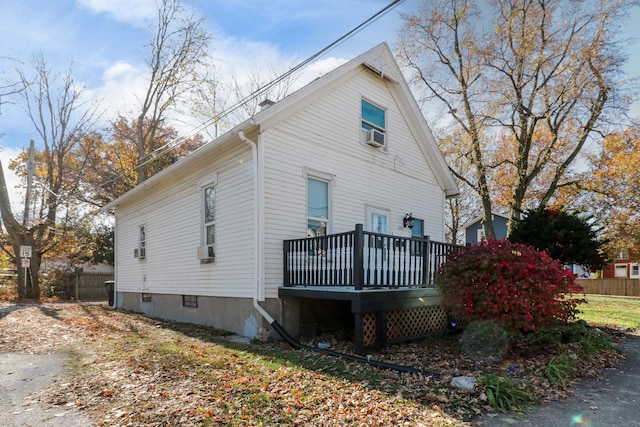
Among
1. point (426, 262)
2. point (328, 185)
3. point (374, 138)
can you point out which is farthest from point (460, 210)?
point (426, 262)

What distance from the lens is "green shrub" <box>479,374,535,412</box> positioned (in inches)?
165

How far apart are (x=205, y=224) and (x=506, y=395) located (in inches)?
284

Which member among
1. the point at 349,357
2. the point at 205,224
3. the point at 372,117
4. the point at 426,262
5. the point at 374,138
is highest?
the point at 372,117

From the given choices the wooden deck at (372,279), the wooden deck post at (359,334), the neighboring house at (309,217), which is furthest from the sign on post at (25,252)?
the wooden deck post at (359,334)

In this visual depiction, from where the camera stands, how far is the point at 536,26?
16.2m

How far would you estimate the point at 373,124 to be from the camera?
1044 centimetres

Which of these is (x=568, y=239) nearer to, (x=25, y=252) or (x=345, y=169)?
(x=345, y=169)

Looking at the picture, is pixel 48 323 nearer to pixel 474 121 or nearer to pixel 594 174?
pixel 474 121

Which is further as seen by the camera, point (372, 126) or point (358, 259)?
point (372, 126)

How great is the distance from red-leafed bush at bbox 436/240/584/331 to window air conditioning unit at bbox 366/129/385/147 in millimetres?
4019

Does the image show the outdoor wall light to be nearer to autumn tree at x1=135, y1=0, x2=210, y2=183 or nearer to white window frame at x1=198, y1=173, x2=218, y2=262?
white window frame at x1=198, y1=173, x2=218, y2=262

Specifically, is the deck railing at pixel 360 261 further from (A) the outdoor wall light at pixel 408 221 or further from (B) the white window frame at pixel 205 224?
(A) the outdoor wall light at pixel 408 221

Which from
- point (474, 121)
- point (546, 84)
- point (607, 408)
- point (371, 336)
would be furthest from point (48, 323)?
point (546, 84)

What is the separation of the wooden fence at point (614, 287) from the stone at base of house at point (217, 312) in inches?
1009
